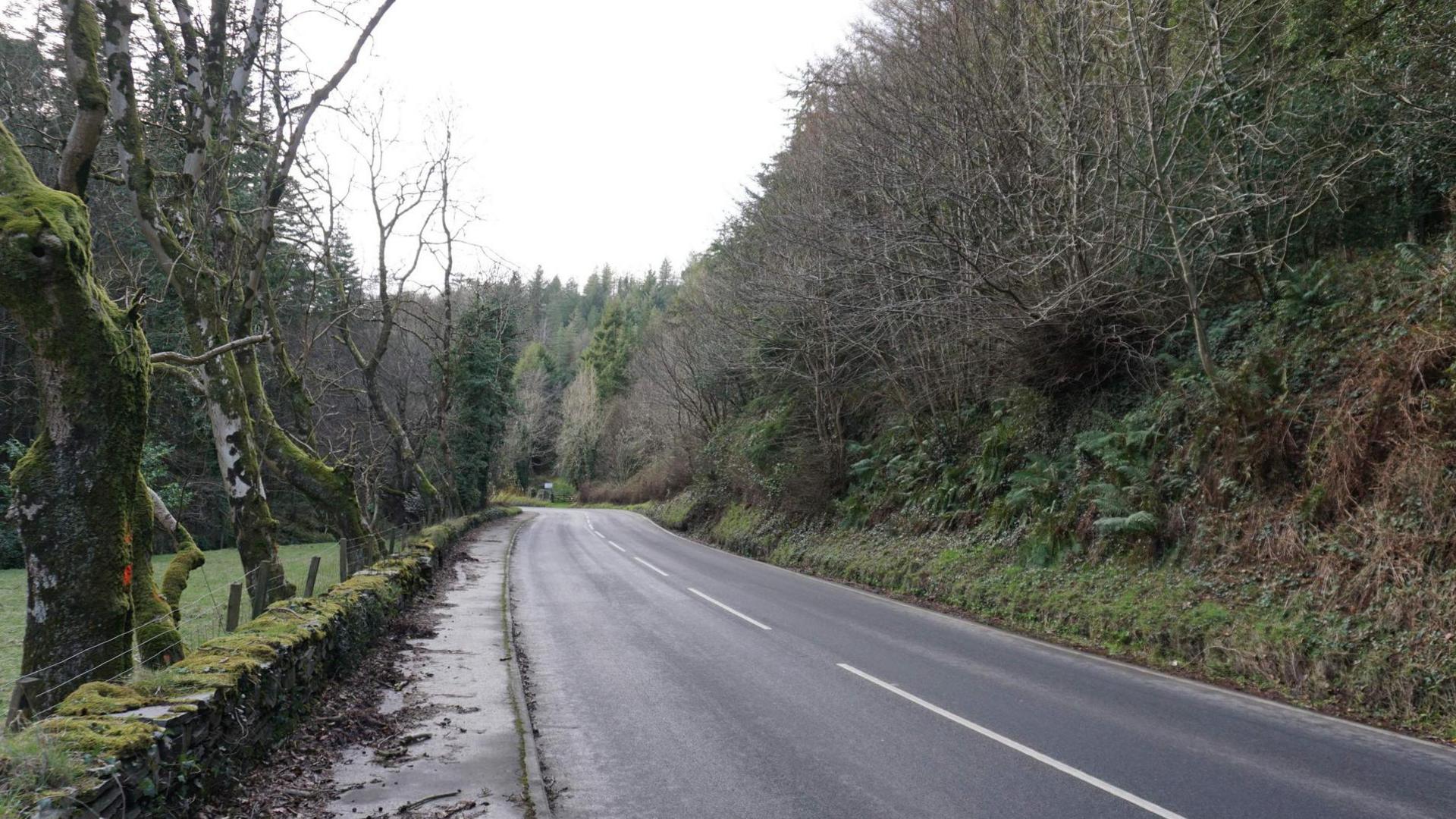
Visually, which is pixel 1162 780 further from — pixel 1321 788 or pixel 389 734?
pixel 389 734

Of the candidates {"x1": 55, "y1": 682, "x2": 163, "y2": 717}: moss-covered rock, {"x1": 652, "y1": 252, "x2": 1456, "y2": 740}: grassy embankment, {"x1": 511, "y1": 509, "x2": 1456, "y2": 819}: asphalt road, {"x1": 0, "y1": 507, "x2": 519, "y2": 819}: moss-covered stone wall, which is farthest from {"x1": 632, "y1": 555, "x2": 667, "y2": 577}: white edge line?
{"x1": 55, "y1": 682, "x2": 163, "y2": 717}: moss-covered rock

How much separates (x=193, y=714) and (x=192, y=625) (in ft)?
22.5

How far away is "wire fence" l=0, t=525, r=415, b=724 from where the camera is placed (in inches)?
201

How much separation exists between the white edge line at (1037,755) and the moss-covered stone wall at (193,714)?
5195 mm

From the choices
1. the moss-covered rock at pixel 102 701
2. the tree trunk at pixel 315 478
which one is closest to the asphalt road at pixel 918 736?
the moss-covered rock at pixel 102 701

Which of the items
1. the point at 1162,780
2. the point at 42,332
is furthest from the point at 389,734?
the point at 1162,780

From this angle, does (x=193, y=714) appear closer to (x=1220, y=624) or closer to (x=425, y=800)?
(x=425, y=800)

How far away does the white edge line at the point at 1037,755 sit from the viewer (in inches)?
194

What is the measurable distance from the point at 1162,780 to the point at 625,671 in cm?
527

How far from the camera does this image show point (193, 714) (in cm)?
445

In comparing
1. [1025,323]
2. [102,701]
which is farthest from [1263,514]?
[102,701]

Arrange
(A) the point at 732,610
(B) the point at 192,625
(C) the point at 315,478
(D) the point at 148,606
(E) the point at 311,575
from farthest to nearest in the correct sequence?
(C) the point at 315,478, (A) the point at 732,610, (B) the point at 192,625, (E) the point at 311,575, (D) the point at 148,606

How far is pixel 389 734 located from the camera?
645 cm

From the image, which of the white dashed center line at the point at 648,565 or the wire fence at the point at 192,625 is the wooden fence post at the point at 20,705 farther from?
the white dashed center line at the point at 648,565
